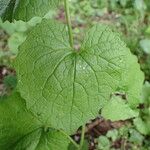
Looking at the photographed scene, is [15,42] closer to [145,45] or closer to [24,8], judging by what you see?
[145,45]

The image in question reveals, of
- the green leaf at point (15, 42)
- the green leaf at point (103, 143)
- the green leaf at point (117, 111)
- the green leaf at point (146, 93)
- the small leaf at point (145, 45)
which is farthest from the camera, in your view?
the small leaf at point (145, 45)

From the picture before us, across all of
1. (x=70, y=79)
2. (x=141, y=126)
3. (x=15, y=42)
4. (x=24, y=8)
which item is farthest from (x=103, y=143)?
(x=24, y=8)

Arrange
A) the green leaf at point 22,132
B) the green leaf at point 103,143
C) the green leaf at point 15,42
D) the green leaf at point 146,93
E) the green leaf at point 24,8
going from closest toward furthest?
1. the green leaf at point 24,8
2. the green leaf at point 22,132
3. the green leaf at point 103,143
4. the green leaf at point 146,93
5. the green leaf at point 15,42

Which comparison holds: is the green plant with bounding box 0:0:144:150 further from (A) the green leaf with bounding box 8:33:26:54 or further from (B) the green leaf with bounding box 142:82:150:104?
(A) the green leaf with bounding box 8:33:26:54

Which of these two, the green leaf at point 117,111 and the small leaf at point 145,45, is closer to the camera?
the green leaf at point 117,111

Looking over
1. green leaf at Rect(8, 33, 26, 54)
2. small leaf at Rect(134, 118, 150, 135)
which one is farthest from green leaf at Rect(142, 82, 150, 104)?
green leaf at Rect(8, 33, 26, 54)

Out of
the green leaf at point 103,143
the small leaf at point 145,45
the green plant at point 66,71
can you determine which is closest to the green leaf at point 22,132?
the green plant at point 66,71

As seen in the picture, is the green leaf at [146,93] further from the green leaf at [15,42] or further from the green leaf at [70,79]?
the green leaf at [70,79]
